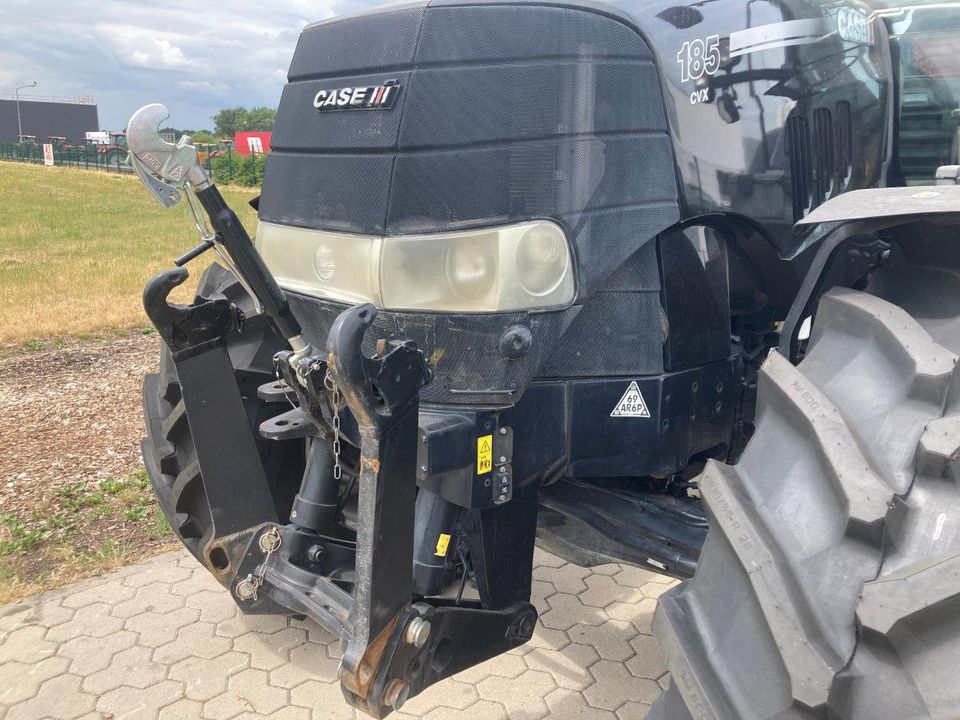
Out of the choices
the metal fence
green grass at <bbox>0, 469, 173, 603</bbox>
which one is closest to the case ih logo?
green grass at <bbox>0, 469, 173, 603</bbox>

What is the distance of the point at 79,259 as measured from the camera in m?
12.8

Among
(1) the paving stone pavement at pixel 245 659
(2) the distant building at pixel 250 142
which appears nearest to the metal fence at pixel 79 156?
(2) the distant building at pixel 250 142

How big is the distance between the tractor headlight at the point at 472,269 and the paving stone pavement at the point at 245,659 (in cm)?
150

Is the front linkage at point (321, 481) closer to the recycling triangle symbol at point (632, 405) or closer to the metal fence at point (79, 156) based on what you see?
the recycling triangle symbol at point (632, 405)

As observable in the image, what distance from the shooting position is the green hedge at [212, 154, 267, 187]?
34781 mm

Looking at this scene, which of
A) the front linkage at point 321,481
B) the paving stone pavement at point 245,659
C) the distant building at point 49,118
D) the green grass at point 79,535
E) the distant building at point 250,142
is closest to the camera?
the front linkage at point 321,481

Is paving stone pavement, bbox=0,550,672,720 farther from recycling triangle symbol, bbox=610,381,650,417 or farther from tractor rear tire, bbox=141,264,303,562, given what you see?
recycling triangle symbol, bbox=610,381,650,417

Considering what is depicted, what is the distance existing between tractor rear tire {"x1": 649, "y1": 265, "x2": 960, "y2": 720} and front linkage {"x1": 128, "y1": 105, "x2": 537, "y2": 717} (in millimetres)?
540

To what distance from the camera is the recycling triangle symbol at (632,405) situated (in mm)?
2023

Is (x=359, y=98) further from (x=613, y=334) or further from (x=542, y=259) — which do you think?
(x=613, y=334)

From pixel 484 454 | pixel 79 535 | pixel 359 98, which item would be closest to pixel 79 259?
pixel 79 535

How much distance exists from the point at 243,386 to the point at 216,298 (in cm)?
50

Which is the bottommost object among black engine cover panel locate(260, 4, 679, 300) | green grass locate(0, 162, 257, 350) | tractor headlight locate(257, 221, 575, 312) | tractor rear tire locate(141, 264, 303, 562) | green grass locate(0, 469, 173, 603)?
green grass locate(0, 162, 257, 350)

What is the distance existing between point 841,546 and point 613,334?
2.71 feet
